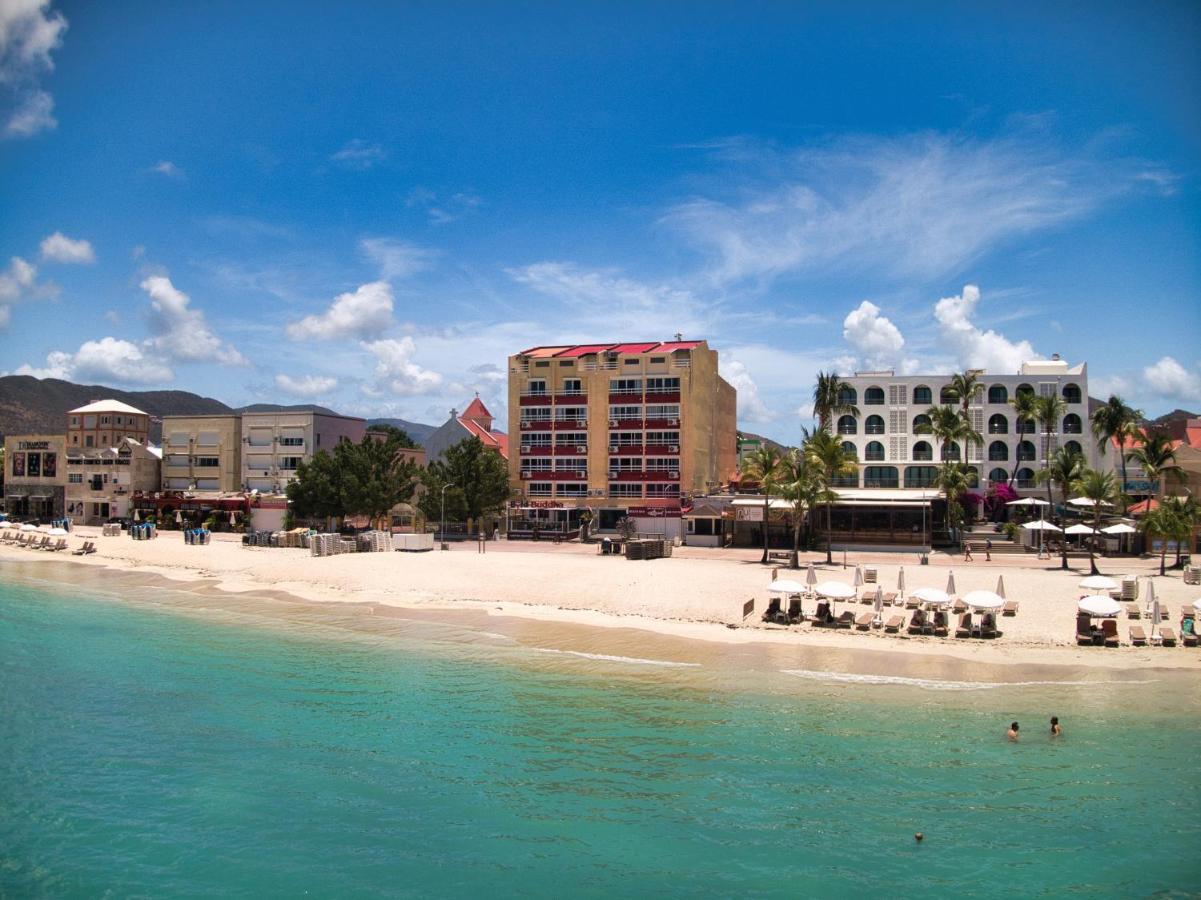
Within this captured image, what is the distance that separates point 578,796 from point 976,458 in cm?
7537

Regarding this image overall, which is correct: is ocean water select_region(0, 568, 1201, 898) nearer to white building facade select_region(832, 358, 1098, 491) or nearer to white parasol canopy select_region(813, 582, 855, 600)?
white parasol canopy select_region(813, 582, 855, 600)

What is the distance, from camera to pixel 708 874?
1684 centimetres

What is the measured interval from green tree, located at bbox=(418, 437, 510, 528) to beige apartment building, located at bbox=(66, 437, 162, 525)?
37.3 meters

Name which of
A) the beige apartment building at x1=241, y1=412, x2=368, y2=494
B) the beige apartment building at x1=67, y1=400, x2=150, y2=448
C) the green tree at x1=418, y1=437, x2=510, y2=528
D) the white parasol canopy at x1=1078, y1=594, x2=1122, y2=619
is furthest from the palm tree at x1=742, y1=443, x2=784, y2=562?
the beige apartment building at x1=67, y1=400, x2=150, y2=448

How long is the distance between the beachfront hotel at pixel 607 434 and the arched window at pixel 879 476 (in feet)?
60.2

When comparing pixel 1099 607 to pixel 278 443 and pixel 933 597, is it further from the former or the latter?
pixel 278 443

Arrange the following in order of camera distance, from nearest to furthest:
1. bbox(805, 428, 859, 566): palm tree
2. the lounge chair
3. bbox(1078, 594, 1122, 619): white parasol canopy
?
1. bbox(1078, 594, 1122, 619): white parasol canopy
2. the lounge chair
3. bbox(805, 428, 859, 566): palm tree

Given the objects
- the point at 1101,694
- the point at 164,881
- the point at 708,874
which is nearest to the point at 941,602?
the point at 1101,694

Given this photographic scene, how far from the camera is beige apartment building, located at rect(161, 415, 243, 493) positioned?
285ft

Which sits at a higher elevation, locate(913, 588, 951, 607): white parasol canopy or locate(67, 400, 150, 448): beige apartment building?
locate(67, 400, 150, 448): beige apartment building

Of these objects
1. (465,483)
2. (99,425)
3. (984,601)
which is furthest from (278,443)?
(984,601)

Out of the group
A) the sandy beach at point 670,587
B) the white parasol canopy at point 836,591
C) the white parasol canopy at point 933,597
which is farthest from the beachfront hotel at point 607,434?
the white parasol canopy at point 933,597

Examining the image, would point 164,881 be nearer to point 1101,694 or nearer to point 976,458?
point 1101,694

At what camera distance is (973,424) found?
84500 millimetres
